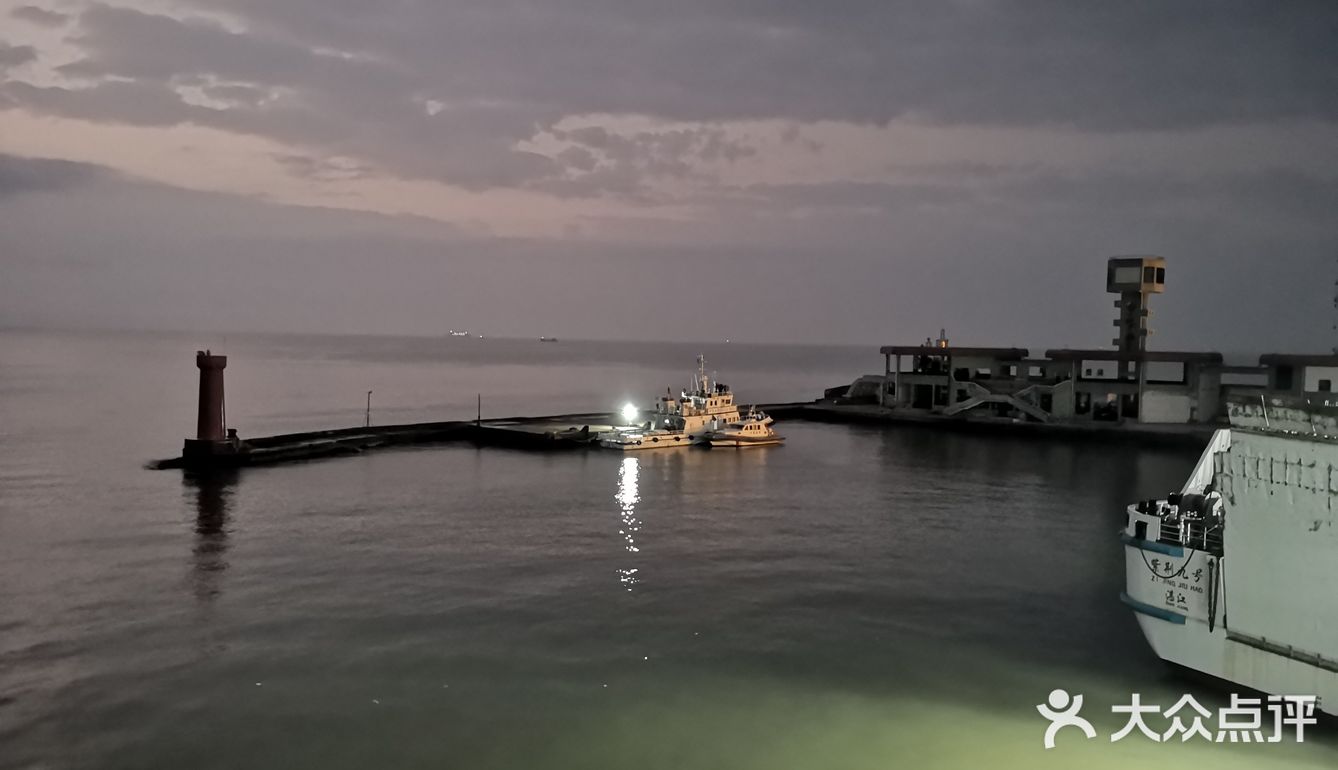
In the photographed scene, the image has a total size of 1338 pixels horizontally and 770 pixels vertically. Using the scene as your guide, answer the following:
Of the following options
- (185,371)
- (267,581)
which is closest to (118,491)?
(267,581)

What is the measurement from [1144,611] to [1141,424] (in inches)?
2080

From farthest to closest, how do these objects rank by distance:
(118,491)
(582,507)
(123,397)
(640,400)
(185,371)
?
(185,371) < (640,400) < (123,397) < (118,491) < (582,507)

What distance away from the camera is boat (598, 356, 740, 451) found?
56594mm

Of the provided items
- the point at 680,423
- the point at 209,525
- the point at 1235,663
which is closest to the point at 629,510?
the point at 209,525

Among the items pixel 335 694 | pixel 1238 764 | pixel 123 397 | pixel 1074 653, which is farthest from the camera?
pixel 123 397

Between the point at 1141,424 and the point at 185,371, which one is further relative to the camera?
the point at 185,371

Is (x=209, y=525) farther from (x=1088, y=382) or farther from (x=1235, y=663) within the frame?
(x=1088, y=382)

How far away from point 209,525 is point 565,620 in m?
18.3

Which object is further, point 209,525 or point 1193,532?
point 209,525

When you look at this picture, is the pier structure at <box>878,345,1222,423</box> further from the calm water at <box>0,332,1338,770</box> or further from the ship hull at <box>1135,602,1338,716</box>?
the ship hull at <box>1135,602,1338,716</box>

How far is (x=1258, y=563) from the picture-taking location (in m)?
15.5

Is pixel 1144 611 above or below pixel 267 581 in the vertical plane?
above

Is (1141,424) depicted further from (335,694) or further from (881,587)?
(335,694)

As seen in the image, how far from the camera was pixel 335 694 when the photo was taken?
17.2 meters
